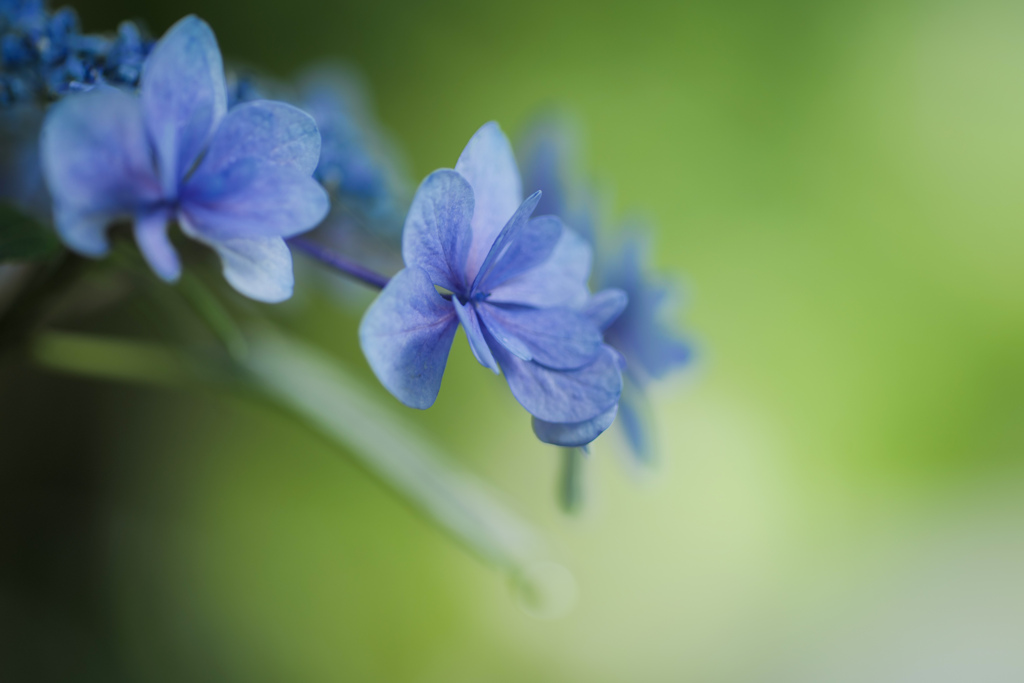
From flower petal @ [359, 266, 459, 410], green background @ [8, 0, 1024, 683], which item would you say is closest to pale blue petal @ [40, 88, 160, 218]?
flower petal @ [359, 266, 459, 410]

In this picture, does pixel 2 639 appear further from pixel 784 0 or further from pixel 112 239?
pixel 784 0

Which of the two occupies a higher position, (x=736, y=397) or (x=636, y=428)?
(x=636, y=428)

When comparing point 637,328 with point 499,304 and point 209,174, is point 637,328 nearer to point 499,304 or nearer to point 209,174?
point 499,304

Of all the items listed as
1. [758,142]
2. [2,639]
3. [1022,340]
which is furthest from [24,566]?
[1022,340]

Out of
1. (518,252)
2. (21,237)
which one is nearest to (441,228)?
(518,252)

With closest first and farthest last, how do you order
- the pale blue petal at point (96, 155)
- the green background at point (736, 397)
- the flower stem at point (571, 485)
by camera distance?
the pale blue petal at point (96, 155) → the flower stem at point (571, 485) → the green background at point (736, 397)

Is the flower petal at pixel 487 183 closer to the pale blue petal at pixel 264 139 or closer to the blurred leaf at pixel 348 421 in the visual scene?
the pale blue petal at pixel 264 139

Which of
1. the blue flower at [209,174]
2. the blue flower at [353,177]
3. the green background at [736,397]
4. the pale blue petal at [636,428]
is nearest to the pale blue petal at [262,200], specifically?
the blue flower at [209,174]

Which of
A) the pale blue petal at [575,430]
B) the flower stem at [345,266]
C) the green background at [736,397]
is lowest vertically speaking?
the green background at [736,397]
